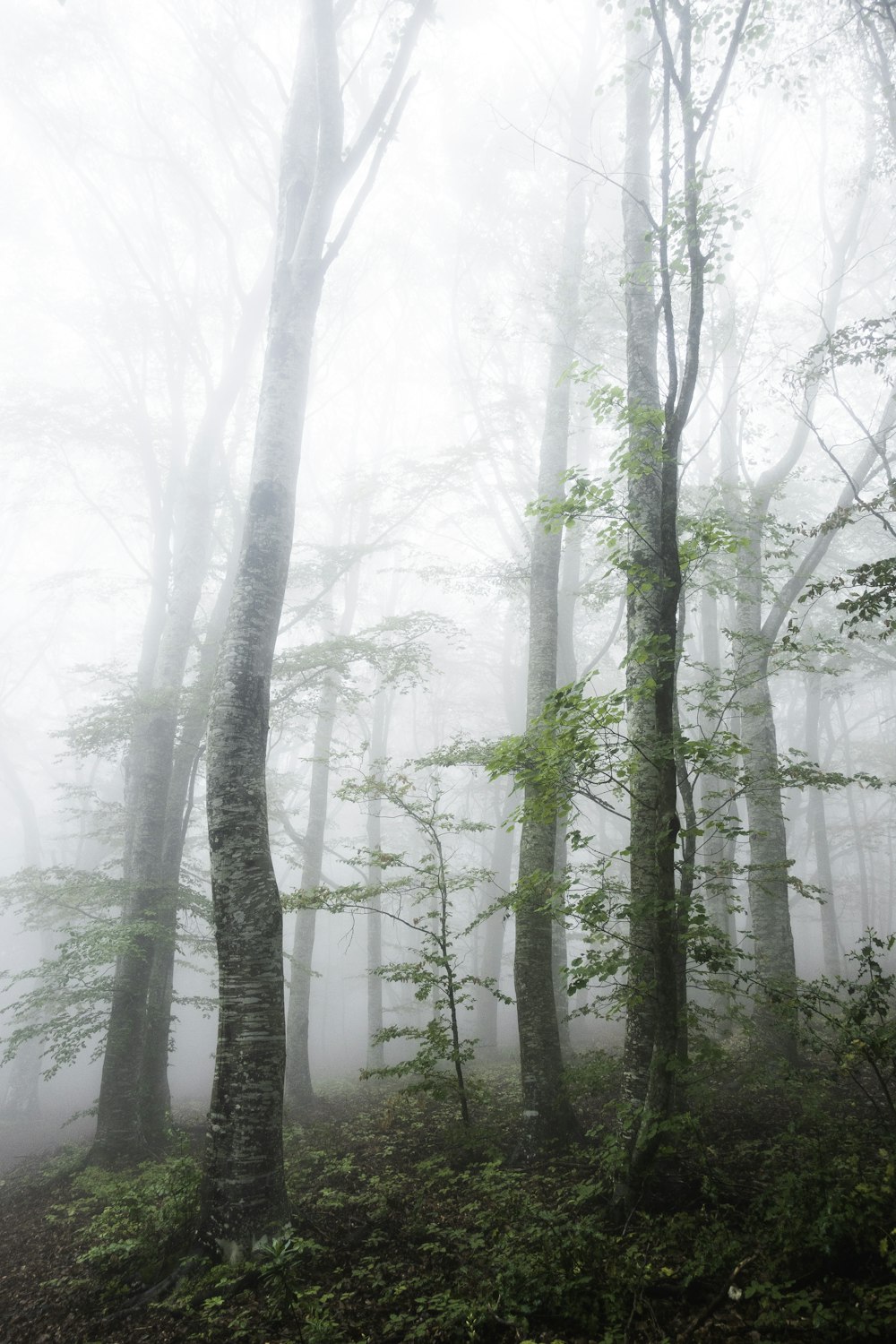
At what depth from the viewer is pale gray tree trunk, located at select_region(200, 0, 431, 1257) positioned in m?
4.55

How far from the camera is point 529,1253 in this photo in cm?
378

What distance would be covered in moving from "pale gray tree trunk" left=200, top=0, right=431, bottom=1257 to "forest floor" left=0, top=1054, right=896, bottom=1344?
1.83 feet

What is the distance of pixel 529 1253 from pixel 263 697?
4.28 meters

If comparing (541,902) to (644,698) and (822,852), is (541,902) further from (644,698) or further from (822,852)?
(822,852)

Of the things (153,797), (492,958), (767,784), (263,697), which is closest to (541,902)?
(767,784)

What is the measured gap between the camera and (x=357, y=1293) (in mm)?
3830

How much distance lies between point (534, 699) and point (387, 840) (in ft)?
71.4

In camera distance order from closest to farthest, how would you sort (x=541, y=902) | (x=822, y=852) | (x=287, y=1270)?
(x=287, y=1270) < (x=541, y=902) < (x=822, y=852)

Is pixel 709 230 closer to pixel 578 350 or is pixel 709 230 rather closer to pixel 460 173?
pixel 578 350

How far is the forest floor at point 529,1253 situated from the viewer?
10.3 ft

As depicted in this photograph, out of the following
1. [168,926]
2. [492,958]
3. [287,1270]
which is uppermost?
[168,926]

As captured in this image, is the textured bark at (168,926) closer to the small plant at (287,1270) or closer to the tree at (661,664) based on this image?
the small plant at (287,1270)

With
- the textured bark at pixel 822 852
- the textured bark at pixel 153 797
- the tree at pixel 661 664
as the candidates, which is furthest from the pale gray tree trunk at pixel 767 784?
the textured bark at pixel 822 852

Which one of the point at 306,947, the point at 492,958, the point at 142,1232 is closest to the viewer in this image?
the point at 142,1232
